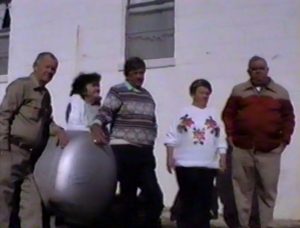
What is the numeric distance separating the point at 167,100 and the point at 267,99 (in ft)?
6.98

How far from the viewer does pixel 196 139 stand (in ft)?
26.0

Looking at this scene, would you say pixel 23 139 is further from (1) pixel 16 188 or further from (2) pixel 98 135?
(2) pixel 98 135

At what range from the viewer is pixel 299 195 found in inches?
348

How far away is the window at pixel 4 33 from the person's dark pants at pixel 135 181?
5229 mm

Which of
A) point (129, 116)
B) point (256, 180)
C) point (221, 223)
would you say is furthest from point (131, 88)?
point (221, 223)

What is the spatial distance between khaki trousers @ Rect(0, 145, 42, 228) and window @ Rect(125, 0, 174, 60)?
10.8 ft

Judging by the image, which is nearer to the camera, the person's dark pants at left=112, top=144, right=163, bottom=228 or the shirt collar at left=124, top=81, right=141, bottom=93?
the person's dark pants at left=112, top=144, right=163, bottom=228

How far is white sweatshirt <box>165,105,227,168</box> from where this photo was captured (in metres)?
7.89

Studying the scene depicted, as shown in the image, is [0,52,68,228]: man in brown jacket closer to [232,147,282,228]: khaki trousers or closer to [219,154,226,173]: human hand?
[219,154,226,173]: human hand

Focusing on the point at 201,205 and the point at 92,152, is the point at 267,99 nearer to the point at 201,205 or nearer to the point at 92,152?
the point at 201,205

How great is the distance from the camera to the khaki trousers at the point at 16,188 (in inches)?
294

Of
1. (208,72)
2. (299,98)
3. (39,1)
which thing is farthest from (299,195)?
(39,1)

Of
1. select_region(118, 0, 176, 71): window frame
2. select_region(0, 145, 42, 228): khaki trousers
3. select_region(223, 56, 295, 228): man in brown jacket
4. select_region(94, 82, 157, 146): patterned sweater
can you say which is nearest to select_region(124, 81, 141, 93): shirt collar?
select_region(94, 82, 157, 146): patterned sweater

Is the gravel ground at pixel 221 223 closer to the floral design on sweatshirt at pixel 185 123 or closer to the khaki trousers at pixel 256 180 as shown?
the khaki trousers at pixel 256 180
